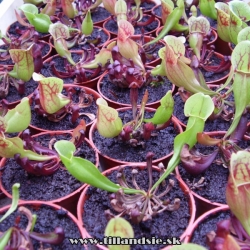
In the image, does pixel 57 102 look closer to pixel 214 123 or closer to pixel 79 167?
pixel 79 167

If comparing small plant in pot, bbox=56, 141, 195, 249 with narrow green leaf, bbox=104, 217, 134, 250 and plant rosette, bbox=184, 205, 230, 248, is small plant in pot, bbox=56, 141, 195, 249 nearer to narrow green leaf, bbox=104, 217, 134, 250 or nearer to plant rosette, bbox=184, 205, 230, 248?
plant rosette, bbox=184, 205, 230, 248

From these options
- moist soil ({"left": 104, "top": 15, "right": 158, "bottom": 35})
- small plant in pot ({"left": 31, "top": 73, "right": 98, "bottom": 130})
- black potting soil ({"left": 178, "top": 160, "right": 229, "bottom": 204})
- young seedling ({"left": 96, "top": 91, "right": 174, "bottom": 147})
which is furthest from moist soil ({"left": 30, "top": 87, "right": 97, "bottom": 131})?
moist soil ({"left": 104, "top": 15, "right": 158, "bottom": 35})

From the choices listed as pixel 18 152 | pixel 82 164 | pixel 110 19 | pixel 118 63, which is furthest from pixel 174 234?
pixel 110 19

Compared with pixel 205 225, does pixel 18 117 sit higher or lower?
higher

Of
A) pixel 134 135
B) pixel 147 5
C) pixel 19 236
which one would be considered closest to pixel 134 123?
pixel 134 135

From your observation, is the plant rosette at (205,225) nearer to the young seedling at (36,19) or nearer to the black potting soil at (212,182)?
the black potting soil at (212,182)

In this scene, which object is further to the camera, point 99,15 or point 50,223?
point 99,15

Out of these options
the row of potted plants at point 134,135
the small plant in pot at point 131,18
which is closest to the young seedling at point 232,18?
the row of potted plants at point 134,135

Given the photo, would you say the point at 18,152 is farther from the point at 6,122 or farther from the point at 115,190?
the point at 115,190
